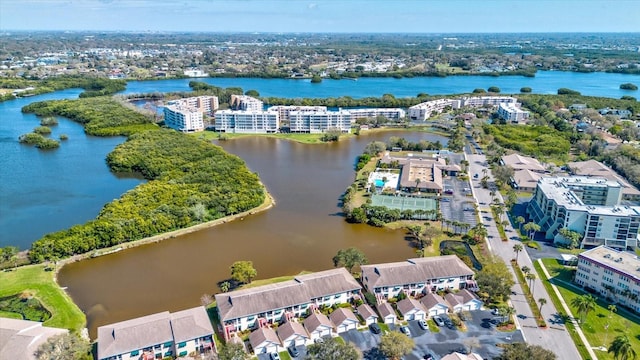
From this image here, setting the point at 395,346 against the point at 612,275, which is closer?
the point at 395,346

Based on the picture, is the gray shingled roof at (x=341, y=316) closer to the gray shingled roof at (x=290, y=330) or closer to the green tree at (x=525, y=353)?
the gray shingled roof at (x=290, y=330)

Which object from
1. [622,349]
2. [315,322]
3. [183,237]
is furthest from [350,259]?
[622,349]

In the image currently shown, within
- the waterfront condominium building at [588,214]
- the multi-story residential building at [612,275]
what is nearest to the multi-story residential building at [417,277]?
the multi-story residential building at [612,275]

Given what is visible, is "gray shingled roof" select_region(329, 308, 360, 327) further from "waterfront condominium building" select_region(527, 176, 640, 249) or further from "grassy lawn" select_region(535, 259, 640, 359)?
"waterfront condominium building" select_region(527, 176, 640, 249)

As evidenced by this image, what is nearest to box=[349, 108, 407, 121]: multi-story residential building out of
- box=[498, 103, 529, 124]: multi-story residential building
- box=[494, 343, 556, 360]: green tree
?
box=[498, 103, 529, 124]: multi-story residential building

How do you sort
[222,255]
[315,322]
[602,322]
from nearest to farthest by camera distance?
[315,322], [602,322], [222,255]

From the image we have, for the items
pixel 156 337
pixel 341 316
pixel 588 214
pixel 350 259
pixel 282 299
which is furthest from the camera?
pixel 588 214

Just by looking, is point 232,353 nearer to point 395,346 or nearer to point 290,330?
point 290,330
